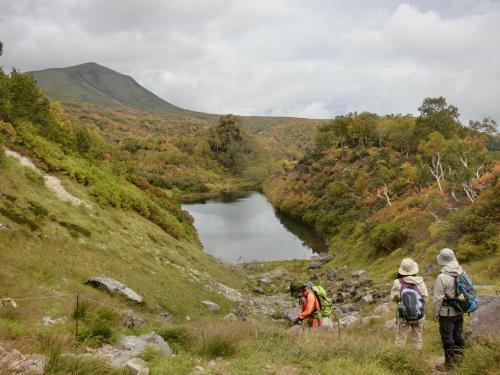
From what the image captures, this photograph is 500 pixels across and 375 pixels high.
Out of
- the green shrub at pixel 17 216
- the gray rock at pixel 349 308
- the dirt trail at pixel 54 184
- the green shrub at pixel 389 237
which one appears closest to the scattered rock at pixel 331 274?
the green shrub at pixel 389 237

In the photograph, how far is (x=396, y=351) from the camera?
347 inches

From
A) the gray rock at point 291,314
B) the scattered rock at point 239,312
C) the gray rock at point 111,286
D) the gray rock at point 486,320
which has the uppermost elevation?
the gray rock at point 486,320

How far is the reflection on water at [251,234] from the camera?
54.2 metres

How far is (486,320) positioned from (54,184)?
70.2ft

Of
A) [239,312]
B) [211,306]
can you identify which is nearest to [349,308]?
[239,312]

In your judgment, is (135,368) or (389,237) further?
(389,237)

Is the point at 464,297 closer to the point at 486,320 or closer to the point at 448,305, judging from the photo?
the point at 448,305

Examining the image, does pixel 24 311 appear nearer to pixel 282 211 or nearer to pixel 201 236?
pixel 201 236

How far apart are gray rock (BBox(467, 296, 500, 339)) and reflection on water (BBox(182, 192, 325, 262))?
1563 inches

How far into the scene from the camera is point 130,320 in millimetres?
11047

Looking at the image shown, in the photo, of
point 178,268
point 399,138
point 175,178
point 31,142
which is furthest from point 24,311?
point 175,178

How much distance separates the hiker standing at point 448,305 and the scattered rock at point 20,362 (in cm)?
734

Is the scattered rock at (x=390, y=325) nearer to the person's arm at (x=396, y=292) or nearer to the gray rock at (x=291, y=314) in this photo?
the person's arm at (x=396, y=292)

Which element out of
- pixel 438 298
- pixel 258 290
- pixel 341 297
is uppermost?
pixel 438 298
